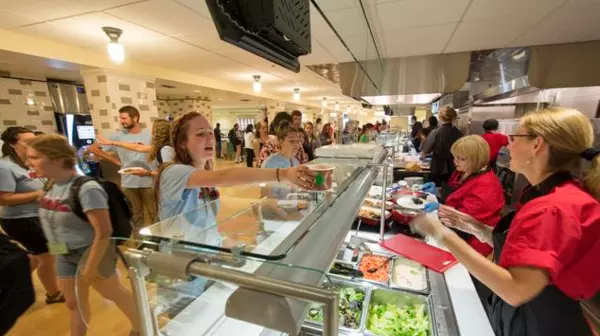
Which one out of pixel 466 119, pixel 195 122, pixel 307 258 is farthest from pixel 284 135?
pixel 466 119

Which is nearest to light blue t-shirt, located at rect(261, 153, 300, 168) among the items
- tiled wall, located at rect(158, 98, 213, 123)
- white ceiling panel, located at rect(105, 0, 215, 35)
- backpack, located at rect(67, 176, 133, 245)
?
backpack, located at rect(67, 176, 133, 245)

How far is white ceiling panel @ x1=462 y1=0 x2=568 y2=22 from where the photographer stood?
2373mm

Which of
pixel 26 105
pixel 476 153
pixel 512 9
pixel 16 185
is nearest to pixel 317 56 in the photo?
pixel 512 9

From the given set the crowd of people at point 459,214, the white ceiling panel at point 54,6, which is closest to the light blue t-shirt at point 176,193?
the crowd of people at point 459,214

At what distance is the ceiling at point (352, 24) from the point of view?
7.98 feet

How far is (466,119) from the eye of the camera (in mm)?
6480

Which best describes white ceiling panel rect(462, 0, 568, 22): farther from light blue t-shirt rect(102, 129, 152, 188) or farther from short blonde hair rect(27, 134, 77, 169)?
light blue t-shirt rect(102, 129, 152, 188)

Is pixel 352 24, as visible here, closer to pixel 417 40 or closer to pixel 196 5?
pixel 417 40

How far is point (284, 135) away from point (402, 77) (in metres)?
2.71

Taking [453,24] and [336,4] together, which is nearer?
[336,4]

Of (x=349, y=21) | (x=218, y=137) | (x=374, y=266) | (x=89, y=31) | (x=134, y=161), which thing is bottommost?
(x=374, y=266)

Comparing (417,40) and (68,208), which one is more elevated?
(417,40)

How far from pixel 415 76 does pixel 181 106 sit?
8913mm

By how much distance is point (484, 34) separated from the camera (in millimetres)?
3205
